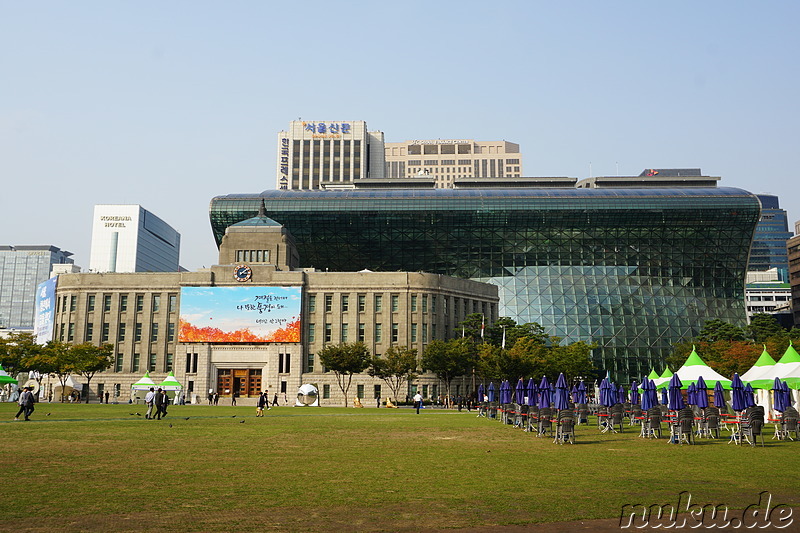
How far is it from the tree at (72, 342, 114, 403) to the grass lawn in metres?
63.3

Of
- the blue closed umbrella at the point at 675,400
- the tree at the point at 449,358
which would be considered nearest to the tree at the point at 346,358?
the tree at the point at 449,358

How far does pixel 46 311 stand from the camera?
10962cm

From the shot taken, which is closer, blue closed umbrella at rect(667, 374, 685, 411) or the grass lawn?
the grass lawn

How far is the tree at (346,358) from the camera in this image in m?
88.4

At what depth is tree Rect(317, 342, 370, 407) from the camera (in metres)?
88.4

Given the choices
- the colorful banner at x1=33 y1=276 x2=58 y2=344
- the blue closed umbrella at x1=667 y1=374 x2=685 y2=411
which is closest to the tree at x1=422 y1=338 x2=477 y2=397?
the colorful banner at x1=33 y1=276 x2=58 y2=344

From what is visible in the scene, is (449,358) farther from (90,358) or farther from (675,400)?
(675,400)

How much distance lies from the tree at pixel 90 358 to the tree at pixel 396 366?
105ft

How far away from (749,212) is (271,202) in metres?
75.5

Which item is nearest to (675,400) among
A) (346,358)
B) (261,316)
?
(346,358)

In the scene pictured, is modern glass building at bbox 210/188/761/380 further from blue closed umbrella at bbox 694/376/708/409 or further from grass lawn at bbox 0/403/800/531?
grass lawn at bbox 0/403/800/531

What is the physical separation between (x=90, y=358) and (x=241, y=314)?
18388mm

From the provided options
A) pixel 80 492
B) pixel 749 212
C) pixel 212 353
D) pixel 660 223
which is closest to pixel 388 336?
pixel 212 353

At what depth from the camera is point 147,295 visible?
10212 centimetres
